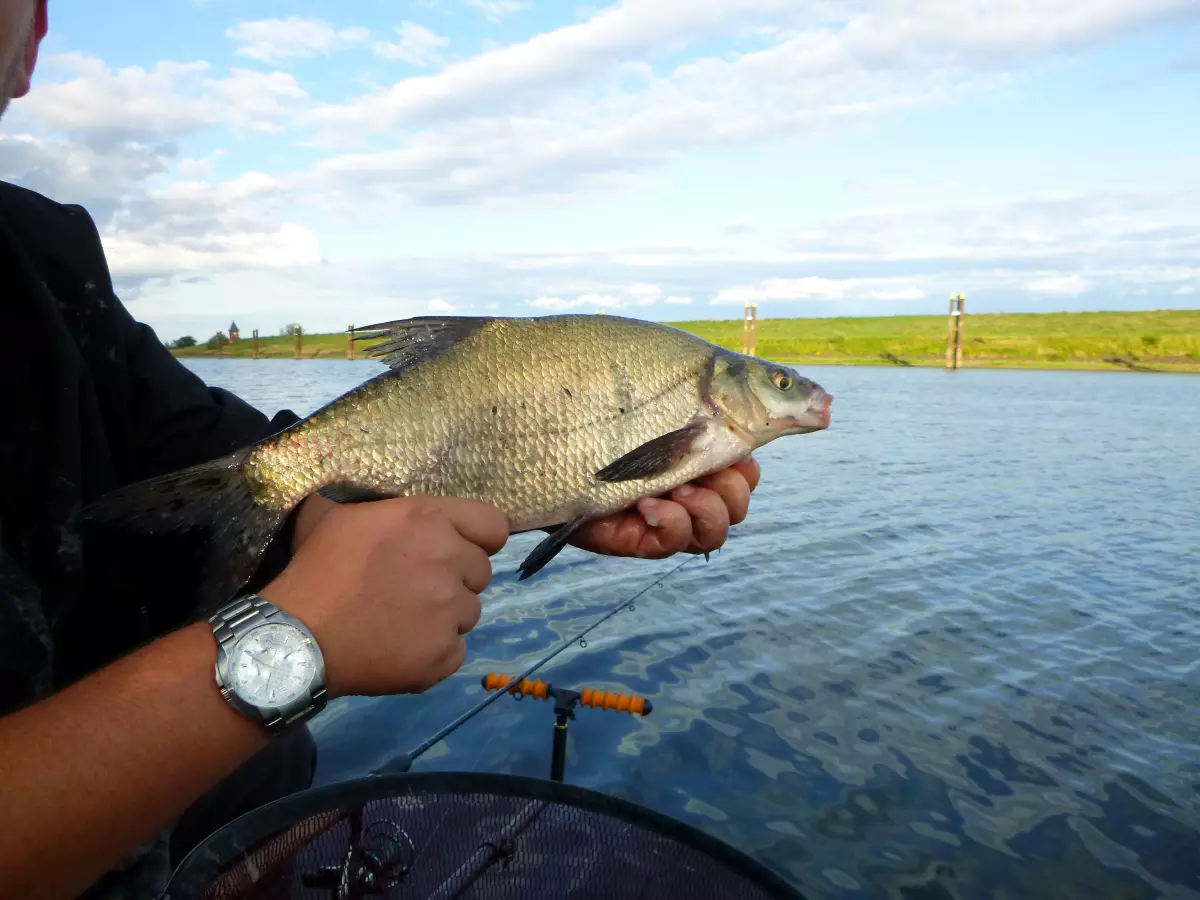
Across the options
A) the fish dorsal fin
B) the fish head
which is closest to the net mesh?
the fish dorsal fin

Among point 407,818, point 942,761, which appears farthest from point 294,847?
point 942,761

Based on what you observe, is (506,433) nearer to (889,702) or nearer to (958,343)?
(889,702)

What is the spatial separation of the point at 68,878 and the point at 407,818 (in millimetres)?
1016

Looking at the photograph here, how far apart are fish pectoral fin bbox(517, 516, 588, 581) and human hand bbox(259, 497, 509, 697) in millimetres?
680

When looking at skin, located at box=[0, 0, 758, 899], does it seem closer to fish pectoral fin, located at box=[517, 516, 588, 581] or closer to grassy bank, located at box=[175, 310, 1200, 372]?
fish pectoral fin, located at box=[517, 516, 588, 581]

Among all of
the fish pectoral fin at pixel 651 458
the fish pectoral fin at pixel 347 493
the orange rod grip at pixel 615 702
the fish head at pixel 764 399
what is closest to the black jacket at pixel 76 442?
the fish pectoral fin at pixel 347 493

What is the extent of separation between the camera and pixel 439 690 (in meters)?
5.80

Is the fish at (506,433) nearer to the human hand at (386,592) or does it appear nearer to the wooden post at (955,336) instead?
the human hand at (386,592)

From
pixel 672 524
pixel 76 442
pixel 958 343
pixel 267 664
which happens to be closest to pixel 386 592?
pixel 267 664

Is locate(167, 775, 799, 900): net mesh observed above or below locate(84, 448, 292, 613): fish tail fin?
below

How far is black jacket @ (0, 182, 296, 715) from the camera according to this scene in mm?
1704

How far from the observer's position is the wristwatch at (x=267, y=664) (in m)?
1.29

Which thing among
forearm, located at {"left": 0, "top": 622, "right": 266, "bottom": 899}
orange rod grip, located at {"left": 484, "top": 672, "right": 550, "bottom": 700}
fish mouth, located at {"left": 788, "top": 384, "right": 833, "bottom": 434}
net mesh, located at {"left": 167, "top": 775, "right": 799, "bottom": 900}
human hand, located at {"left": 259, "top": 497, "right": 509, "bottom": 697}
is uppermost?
fish mouth, located at {"left": 788, "top": 384, "right": 833, "bottom": 434}

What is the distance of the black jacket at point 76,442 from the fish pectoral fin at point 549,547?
648 mm
